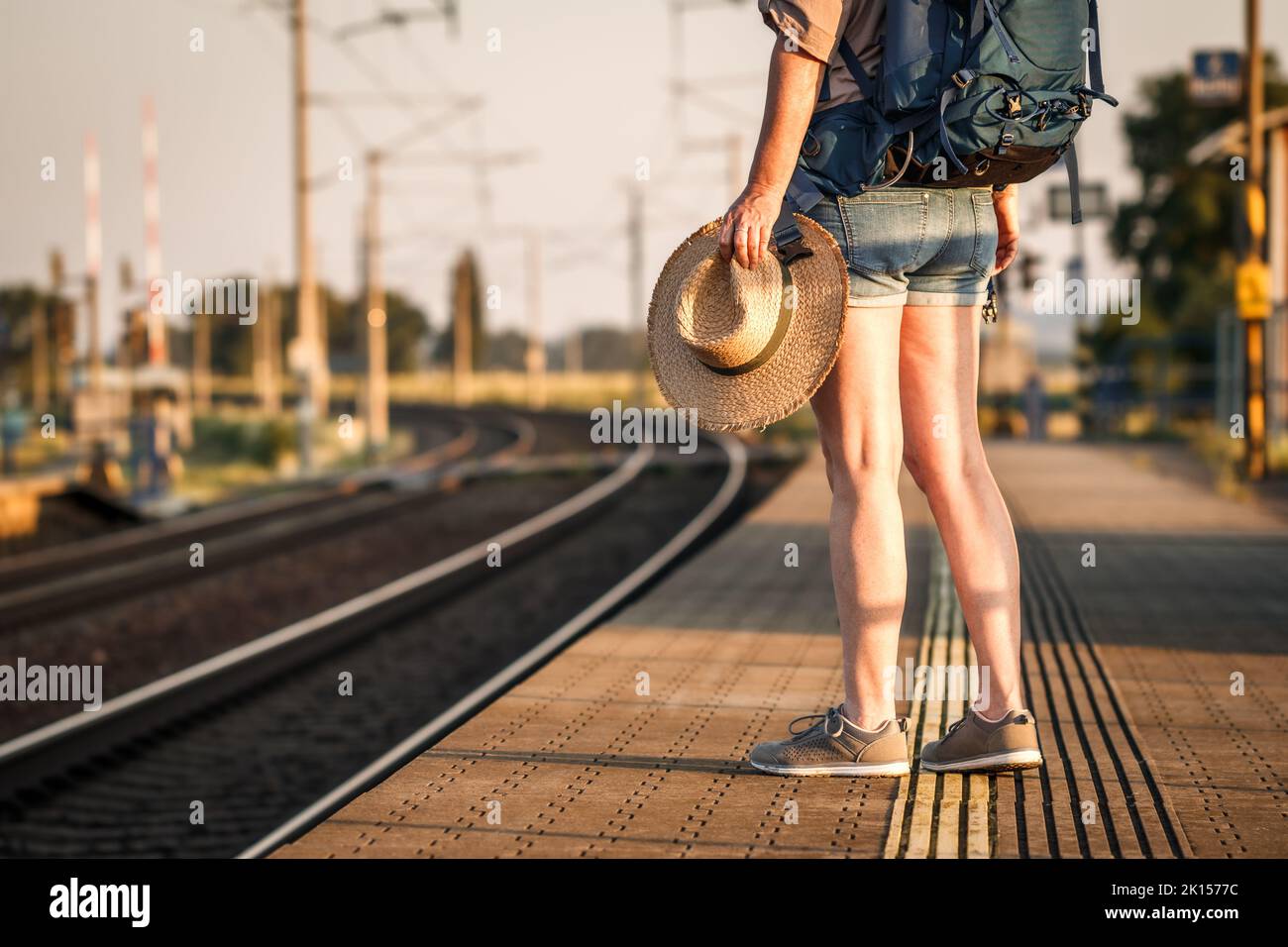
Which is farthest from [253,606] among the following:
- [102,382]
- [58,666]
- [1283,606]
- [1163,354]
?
[1163,354]

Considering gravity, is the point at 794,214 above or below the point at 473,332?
below

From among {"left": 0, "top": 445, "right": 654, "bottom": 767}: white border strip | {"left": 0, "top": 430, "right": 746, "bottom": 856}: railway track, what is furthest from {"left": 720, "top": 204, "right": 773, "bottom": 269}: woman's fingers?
{"left": 0, "top": 445, "right": 654, "bottom": 767}: white border strip

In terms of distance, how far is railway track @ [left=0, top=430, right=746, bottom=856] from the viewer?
5.89 metres

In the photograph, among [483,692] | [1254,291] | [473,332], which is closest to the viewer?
[483,692]

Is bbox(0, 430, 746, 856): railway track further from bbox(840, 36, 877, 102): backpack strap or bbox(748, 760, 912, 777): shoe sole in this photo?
bbox(840, 36, 877, 102): backpack strap

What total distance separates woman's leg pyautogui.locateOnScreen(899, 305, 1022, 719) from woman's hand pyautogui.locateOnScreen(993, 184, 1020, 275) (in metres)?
0.31

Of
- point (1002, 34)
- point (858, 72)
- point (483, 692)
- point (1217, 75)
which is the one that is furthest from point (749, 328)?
point (1217, 75)

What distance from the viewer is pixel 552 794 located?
376cm

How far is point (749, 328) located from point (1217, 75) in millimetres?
16012

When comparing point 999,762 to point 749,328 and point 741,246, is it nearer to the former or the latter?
point 749,328

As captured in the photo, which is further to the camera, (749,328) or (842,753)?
(842,753)

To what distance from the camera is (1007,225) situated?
421 cm
